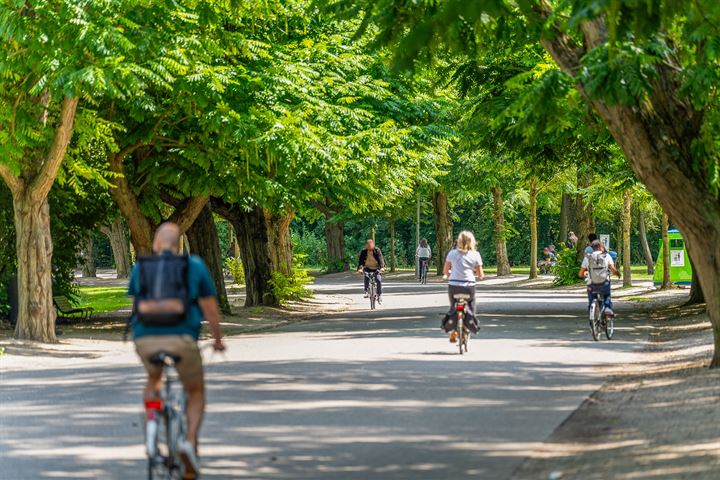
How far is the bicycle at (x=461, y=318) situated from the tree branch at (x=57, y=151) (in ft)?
23.6

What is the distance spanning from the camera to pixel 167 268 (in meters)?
8.17

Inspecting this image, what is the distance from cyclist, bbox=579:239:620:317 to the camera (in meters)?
22.1

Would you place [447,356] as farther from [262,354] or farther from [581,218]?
[581,218]

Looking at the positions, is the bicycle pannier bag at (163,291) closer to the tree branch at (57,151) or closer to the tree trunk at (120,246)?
the tree branch at (57,151)

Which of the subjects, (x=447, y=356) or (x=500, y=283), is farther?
(x=500, y=283)

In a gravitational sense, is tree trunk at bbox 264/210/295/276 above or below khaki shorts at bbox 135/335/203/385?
above

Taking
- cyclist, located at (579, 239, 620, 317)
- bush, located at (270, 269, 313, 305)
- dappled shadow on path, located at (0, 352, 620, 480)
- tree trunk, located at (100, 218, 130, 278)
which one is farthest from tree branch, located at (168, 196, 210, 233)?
tree trunk, located at (100, 218, 130, 278)

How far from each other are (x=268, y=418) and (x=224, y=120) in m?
13.2

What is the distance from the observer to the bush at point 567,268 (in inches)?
1906

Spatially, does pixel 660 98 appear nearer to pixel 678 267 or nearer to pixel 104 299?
pixel 678 267

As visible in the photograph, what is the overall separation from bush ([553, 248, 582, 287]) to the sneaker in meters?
40.8

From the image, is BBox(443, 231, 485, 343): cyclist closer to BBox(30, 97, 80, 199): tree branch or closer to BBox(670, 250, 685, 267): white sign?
BBox(30, 97, 80, 199): tree branch

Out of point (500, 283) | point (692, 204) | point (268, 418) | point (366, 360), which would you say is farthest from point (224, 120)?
point (500, 283)

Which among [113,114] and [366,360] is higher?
[113,114]
